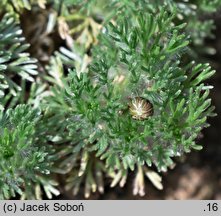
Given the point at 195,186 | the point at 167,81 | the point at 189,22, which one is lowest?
the point at 195,186

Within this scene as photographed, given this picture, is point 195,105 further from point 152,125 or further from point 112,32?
point 112,32

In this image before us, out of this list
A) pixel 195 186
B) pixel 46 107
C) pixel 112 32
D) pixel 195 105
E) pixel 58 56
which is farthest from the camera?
pixel 195 186

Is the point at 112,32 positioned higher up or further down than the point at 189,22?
higher up

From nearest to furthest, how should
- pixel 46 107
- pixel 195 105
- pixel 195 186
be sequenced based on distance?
pixel 195 105 < pixel 46 107 < pixel 195 186

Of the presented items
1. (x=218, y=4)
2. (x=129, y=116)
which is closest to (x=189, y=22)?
(x=218, y=4)

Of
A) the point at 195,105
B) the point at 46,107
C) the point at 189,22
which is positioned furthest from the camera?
the point at 189,22

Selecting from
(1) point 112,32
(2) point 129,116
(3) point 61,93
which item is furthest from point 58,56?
(2) point 129,116

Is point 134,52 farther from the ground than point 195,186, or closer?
farther from the ground

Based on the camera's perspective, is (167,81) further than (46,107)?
No

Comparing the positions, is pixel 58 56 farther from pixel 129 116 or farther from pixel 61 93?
pixel 129 116
